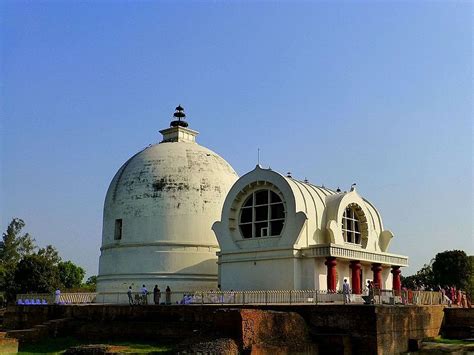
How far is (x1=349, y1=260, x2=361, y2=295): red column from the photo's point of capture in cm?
2833

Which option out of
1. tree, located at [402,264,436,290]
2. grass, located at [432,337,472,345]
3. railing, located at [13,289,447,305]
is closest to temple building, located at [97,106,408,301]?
railing, located at [13,289,447,305]

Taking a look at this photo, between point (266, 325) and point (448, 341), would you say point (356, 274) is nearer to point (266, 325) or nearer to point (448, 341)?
point (448, 341)

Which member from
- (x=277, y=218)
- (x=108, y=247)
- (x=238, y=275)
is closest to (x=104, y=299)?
(x=108, y=247)

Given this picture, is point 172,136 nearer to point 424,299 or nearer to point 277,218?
point 277,218

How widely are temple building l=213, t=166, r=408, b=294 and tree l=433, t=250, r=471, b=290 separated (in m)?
20.7

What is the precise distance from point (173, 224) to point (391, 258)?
42.3 ft

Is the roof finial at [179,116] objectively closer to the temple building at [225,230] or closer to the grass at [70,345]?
the temple building at [225,230]

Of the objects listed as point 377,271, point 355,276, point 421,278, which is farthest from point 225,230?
point 421,278

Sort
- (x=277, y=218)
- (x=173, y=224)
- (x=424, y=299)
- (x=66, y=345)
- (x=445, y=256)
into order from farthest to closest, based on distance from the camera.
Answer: (x=445, y=256) → (x=173, y=224) → (x=277, y=218) → (x=424, y=299) → (x=66, y=345)

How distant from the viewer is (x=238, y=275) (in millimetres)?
29453

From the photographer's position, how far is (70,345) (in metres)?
23.0

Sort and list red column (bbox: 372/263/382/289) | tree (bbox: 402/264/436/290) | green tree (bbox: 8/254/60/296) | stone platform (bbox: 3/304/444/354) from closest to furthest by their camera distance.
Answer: stone platform (bbox: 3/304/444/354) < red column (bbox: 372/263/382/289) < green tree (bbox: 8/254/60/296) < tree (bbox: 402/264/436/290)

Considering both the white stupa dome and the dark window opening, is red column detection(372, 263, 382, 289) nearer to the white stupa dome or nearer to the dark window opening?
the white stupa dome

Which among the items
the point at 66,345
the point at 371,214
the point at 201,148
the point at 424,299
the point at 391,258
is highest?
the point at 201,148
